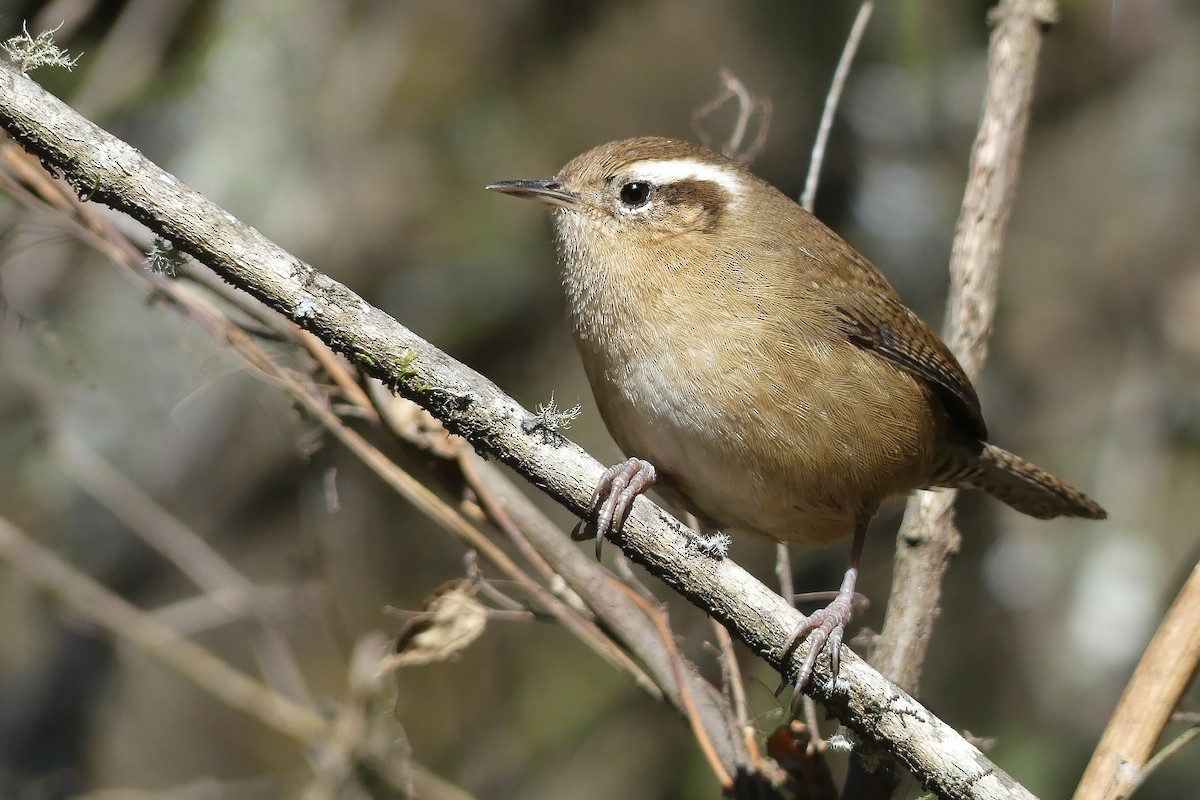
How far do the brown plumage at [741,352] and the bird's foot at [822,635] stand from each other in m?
0.02

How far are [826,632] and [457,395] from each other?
948mm

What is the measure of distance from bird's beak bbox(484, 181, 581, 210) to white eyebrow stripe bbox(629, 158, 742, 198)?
0.17 meters

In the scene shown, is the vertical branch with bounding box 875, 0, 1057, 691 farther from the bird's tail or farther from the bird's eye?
the bird's eye

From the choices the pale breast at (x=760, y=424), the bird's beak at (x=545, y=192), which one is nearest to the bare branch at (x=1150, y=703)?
the pale breast at (x=760, y=424)

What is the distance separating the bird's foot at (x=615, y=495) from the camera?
2.02m

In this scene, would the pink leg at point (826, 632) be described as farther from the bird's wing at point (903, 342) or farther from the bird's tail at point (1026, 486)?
the bird's tail at point (1026, 486)

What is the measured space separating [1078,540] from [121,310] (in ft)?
15.3

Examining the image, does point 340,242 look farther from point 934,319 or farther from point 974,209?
point 974,209

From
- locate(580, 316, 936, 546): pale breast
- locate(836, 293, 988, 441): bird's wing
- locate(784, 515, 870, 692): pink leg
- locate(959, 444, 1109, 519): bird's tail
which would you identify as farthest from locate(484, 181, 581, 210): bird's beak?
locate(959, 444, 1109, 519): bird's tail

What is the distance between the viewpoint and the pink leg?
2021 mm

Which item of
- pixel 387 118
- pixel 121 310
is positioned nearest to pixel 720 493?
pixel 121 310

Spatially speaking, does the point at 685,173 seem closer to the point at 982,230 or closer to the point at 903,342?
the point at 903,342

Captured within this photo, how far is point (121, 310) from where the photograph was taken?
500 cm

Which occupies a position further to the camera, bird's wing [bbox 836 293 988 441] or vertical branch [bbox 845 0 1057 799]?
bird's wing [bbox 836 293 988 441]
